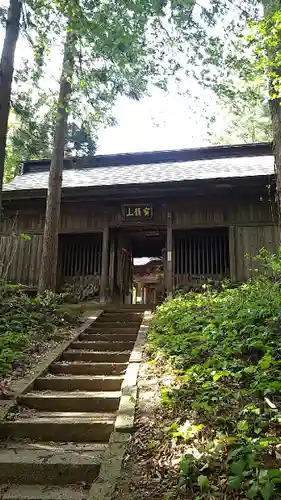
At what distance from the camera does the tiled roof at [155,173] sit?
1126 cm

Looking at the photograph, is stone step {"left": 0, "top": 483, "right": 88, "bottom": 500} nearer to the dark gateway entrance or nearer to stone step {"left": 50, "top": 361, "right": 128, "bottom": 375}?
stone step {"left": 50, "top": 361, "right": 128, "bottom": 375}

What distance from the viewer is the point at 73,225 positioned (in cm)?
1191

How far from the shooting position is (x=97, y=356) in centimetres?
592

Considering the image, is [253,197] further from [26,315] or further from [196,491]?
[196,491]

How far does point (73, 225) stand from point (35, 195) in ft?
4.88

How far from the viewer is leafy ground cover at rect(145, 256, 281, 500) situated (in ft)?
7.29

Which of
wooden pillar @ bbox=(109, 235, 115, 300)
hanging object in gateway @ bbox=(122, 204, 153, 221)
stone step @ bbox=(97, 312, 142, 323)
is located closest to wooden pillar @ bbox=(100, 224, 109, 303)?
wooden pillar @ bbox=(109, 235, 115, 300)

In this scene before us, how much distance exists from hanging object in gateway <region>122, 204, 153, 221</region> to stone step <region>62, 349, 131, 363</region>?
19.7 ft

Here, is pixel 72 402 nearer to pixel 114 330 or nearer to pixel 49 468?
pixel 49 468

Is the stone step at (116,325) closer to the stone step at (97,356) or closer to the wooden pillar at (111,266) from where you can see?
the stone step at (97,356)

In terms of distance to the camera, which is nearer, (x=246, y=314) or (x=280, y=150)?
(x=246, y=314)

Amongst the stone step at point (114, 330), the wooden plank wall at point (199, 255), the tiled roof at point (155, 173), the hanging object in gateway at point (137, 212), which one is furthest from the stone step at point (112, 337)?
the tiled roof at point (155, 173)

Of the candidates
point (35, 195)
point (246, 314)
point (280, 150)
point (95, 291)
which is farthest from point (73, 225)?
point (246, 314)

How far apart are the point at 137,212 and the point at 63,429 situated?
8.38 metres
